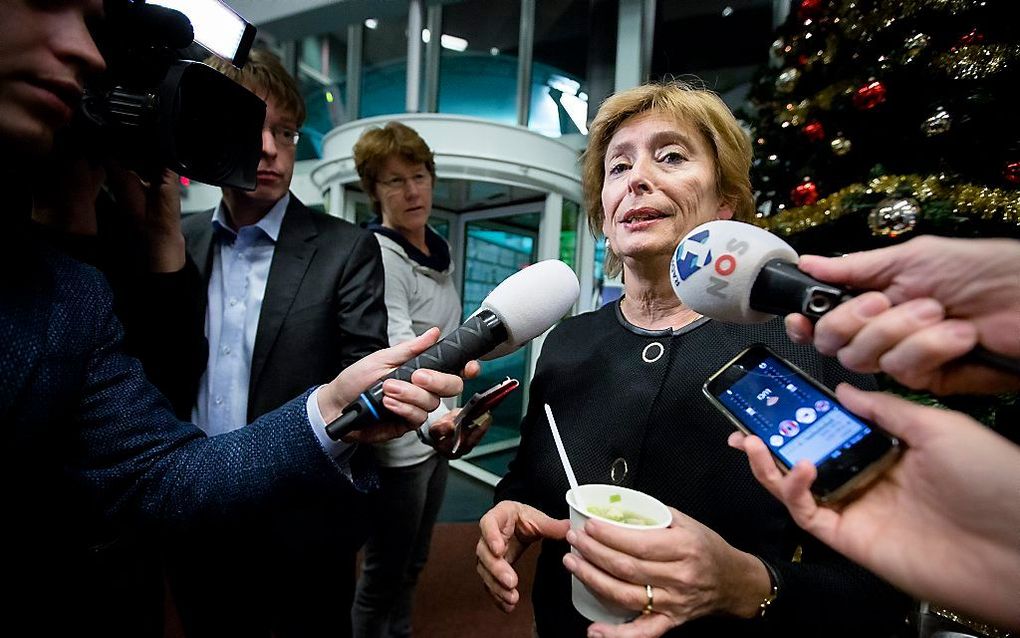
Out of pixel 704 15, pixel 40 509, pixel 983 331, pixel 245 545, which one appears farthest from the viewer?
pixel 704 15

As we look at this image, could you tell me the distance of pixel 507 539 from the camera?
771 mm

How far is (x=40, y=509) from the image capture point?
2.12 feet

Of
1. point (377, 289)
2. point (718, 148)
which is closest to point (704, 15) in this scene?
point (718, 148)

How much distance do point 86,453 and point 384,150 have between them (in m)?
1.31

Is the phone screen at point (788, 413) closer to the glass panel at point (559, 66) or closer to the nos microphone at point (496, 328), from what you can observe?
the nos microphone at point (496, 328)

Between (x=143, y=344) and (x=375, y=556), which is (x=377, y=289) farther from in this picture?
(x=375, y=556)

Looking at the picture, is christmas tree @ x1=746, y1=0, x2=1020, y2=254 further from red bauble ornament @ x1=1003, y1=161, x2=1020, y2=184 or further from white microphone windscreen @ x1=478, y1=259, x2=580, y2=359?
white microphone windscreen @ x1=478, y1=259, x2=580, y2=359

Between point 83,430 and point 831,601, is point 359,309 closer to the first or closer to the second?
point 83,430

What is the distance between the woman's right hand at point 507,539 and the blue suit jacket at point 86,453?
9.1 inches

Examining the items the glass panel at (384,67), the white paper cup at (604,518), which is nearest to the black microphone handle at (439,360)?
the white paper cup at (604,518)

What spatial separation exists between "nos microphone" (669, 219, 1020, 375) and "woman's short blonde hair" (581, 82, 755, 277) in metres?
0.43

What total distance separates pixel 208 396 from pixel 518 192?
2692mm

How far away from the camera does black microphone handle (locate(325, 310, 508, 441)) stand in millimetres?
637

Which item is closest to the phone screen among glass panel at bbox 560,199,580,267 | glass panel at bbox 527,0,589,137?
glass panel at bbox 560,199,580,267
